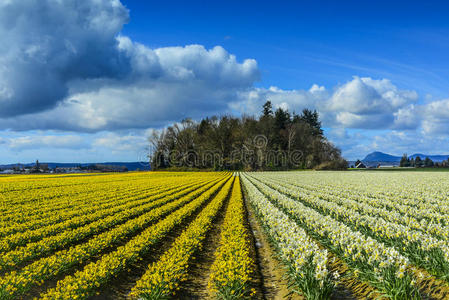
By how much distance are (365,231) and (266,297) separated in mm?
4712

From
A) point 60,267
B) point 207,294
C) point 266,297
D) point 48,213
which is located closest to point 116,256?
point 60,267

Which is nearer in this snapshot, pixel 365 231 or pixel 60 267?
pixel 60 267

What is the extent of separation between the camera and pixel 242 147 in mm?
82062

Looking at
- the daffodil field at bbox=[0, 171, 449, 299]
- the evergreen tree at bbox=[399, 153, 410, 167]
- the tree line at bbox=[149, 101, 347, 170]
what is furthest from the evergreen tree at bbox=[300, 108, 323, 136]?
the daffodil field at bbox=[0, 171, 449, 299]

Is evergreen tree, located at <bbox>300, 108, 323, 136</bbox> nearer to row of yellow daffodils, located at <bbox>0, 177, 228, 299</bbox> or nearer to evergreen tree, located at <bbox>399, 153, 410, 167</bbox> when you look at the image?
evergreen tree, located at <bbox>399, 153, 410, 167</bbox>

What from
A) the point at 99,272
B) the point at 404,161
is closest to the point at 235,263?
the point at 99,272

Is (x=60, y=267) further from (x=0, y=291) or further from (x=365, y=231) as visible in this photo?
(x=365, y=231)

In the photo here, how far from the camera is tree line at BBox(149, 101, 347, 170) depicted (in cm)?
8169

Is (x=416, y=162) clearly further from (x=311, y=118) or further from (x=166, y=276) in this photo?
(x=166, y=276)

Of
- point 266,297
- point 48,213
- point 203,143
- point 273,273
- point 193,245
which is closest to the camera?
point 266,297

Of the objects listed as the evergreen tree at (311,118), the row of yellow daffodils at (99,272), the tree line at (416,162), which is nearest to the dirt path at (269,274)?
the row of yellow daffodils at (99,272)

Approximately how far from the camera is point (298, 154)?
88875 millimetres

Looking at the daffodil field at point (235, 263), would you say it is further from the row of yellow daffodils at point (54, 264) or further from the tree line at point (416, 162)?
the tree line at point (416, 162)

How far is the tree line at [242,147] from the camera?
81.7 meters
